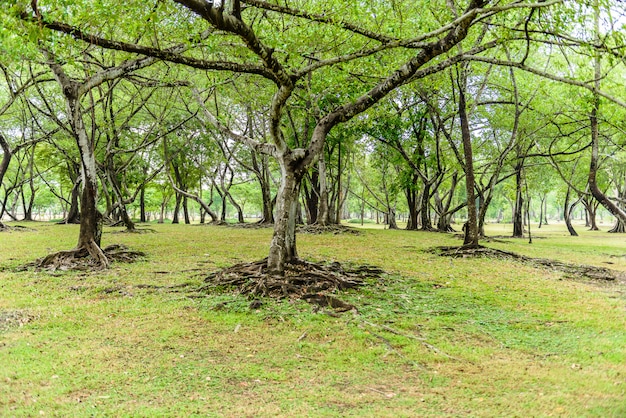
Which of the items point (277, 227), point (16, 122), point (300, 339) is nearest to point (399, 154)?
point (277, 227)

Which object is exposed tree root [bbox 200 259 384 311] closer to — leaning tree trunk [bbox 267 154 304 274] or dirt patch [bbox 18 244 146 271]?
leaning tree trunk [bbox 267 154 304 274]

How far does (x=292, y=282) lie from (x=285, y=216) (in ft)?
4.31

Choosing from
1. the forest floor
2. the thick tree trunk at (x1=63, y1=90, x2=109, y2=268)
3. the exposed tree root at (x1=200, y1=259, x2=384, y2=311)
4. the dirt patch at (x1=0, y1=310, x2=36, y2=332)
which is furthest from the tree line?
the dirt patch at (x1=0, y1=310, x2=36, y2=332)

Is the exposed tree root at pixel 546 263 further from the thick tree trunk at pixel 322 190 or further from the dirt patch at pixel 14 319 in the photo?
the dirt patch at pixel 14 319

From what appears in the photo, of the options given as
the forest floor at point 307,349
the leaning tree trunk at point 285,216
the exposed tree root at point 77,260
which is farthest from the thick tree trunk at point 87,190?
the leaning tree trunk at point 285,216

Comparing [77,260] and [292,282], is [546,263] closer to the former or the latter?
[292,282]

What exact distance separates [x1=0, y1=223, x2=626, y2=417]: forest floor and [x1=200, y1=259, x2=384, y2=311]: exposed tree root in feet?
0.78

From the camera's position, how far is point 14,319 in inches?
219

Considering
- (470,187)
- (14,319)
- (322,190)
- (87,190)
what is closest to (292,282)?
(14,319)

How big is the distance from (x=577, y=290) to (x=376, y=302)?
4616 millimetres

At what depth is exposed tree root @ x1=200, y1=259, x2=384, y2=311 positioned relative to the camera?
7012 mm

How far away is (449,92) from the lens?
21.3 meters

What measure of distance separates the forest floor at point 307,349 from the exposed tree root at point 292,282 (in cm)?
24

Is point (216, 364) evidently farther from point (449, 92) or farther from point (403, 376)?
point (449, 92)
